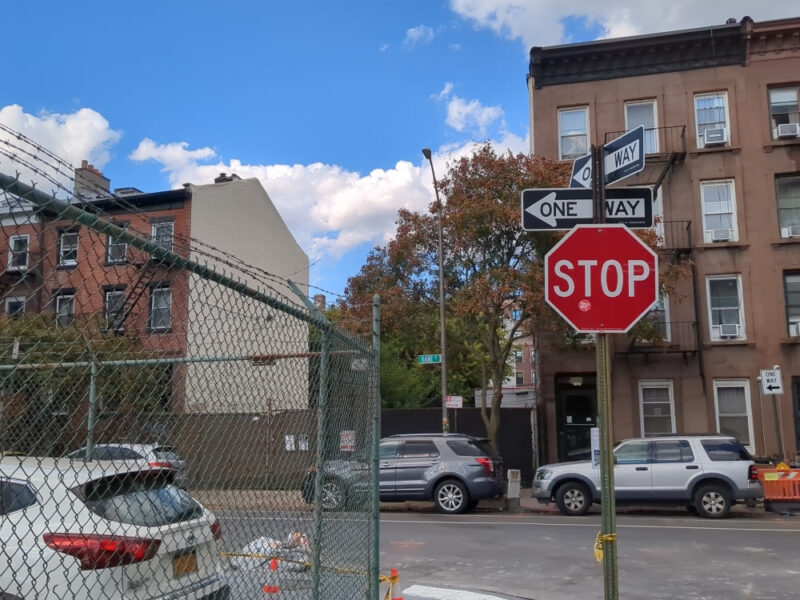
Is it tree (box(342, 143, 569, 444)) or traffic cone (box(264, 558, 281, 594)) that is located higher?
tree (box(342, 143, 569, 444))

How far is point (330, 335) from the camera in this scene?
4.32 meters

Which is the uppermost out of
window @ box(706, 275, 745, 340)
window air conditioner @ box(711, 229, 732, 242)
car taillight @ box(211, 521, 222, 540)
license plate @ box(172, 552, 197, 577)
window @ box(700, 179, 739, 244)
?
window @ box(700, 179, 739, 244)

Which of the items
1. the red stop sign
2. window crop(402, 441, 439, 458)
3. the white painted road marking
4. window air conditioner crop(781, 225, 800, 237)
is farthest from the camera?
window air conditioner crop(781, 225, 800, 237)

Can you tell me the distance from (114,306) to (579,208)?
11.7 feet

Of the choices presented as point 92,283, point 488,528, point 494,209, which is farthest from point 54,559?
point 494,209

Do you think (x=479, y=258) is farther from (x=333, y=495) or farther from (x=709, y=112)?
(x=333, y=495)

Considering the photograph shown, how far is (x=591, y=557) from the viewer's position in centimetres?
1024

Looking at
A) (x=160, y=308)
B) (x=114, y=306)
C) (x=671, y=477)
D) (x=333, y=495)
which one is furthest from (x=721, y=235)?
(x=114, y=306)

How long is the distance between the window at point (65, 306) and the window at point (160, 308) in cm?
38

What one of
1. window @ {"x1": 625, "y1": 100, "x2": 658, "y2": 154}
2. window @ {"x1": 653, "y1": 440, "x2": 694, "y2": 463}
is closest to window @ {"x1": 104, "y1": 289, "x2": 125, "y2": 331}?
window @ {"x1": 653, "y1": 440, "x2": 694, "y2": 463}

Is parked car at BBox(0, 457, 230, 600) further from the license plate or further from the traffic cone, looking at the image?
the traffic cone

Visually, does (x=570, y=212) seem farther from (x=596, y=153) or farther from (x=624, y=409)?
(x=624, y=409)

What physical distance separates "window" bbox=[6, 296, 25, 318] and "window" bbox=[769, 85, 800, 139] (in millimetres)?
24030

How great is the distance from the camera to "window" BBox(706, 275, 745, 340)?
72.0 ft
